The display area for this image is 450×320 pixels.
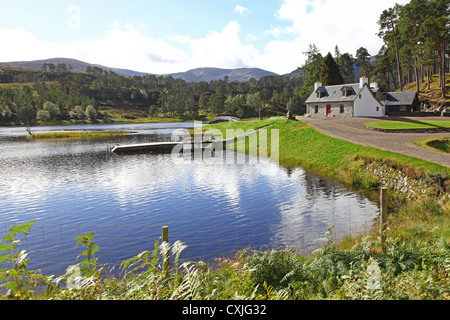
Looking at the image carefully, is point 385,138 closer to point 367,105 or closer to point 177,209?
point 177,209

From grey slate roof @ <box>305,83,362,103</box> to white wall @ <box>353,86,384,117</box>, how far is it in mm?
1469

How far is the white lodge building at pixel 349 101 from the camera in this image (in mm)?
65750

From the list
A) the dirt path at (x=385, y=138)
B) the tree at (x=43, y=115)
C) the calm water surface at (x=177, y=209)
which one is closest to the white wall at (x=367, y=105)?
the dirt path at (x=385, y=138)

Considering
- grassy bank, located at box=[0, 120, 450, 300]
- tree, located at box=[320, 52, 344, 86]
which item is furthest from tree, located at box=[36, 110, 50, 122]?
grassy bank, located at box=[0, 120, 450, 300]

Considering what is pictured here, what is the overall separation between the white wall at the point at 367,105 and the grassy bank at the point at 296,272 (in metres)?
47.6

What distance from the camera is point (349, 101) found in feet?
218

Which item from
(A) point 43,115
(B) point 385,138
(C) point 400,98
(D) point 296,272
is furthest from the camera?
(A) point 43,115

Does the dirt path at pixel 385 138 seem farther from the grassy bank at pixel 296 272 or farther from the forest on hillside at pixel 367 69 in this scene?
the forest on hillside at pixel 367 69

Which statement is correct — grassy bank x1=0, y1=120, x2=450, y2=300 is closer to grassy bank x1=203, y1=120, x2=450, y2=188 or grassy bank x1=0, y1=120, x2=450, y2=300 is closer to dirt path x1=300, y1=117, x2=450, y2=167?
grassy bank x1=203, y1=120, x2=450, y2=188

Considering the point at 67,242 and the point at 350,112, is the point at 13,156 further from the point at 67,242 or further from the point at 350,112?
the point at 350,112

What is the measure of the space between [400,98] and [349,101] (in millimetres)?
15873

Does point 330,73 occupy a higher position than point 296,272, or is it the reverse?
point 330,73

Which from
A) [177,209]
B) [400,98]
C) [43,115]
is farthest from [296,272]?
[43,115]
